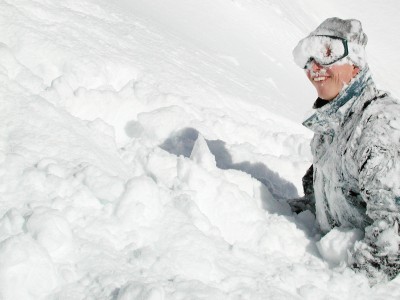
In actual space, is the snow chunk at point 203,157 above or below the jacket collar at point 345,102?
below

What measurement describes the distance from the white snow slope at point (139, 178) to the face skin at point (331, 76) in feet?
2.25

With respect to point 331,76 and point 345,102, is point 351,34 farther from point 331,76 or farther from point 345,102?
point 345,102

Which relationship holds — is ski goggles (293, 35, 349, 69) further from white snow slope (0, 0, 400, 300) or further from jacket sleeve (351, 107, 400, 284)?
white snow slope (0, 0, 400, 300)

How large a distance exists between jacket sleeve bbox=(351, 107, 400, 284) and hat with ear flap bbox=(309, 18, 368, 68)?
37 centimetres

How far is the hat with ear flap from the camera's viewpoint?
88.1 inches

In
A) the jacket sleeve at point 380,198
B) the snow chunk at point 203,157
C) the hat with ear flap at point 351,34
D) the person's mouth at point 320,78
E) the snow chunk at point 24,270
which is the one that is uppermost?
the hat with ear flap at point 351,34

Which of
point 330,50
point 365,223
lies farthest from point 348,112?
point 365,223

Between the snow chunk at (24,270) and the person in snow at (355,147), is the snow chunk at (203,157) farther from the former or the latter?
the snow chunk at (24,270)

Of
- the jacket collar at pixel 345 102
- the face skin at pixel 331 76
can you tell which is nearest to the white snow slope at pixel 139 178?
the jacket collar at pixel 345 102

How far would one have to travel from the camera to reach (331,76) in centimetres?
226

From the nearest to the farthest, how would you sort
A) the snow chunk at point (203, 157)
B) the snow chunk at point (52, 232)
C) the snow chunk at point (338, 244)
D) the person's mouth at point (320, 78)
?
the snow chunk at point (52, 232) < the snow chunk at point (338, 244) < the person's mouth at point (320, 78) < the snow chunk at point (203, 157)

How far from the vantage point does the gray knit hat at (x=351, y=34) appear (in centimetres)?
224

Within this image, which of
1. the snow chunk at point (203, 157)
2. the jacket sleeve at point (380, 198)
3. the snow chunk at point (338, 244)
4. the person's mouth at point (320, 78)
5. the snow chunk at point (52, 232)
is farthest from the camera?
the snow chunk at point (203, 157)

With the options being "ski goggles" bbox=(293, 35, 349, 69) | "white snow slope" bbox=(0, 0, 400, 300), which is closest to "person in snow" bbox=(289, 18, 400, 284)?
"ski goggles" bbox=(293, 35, 349, 69)
